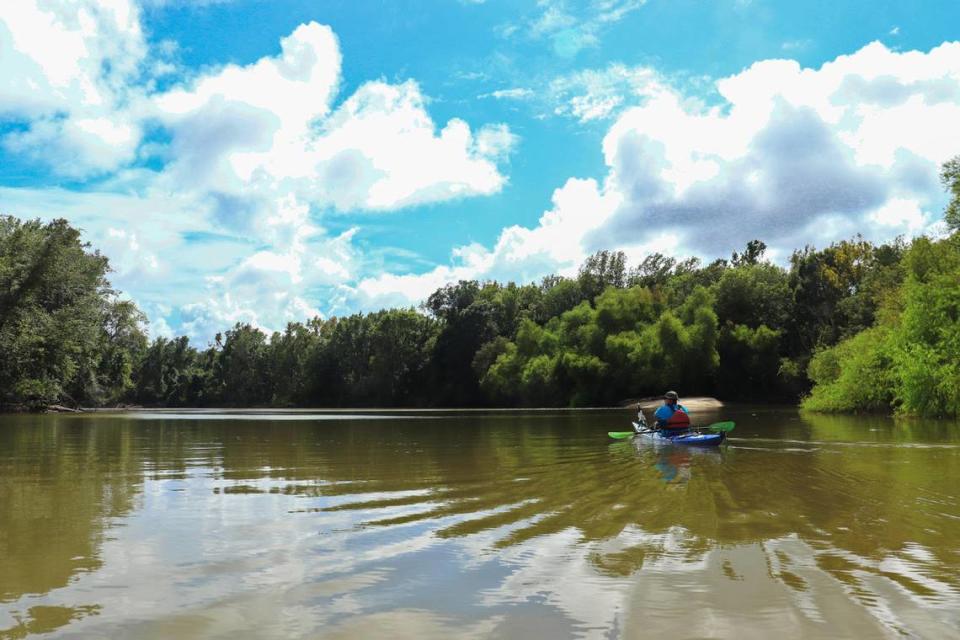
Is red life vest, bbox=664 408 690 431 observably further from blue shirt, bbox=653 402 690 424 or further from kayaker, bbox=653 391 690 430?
blue shirt, bbox=653 402 690 424

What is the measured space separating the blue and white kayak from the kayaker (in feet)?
0.92

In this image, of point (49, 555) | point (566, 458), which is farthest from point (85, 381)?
point (49, 555)

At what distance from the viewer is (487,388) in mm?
86875

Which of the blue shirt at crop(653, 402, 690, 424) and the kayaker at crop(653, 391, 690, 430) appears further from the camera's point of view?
the blue shirt at crop(653, 402, 690, 424)

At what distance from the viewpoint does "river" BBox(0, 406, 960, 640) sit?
14.9ft

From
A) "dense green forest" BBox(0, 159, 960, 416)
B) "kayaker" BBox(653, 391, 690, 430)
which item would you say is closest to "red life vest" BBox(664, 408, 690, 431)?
"kayaker" BBox(653, 391, 690, 430)

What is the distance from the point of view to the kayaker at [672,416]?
827 inches

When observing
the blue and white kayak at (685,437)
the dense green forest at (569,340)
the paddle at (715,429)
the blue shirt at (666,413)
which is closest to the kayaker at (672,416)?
the blue shirt at (666,413)

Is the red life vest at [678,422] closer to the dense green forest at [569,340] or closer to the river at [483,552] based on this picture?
the river at [483,552]

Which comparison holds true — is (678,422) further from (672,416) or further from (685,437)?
(685,437)

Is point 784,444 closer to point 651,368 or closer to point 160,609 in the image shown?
point 160,609

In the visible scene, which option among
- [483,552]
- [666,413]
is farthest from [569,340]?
[483,552]

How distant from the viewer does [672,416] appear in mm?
21172

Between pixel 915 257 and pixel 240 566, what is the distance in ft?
135
